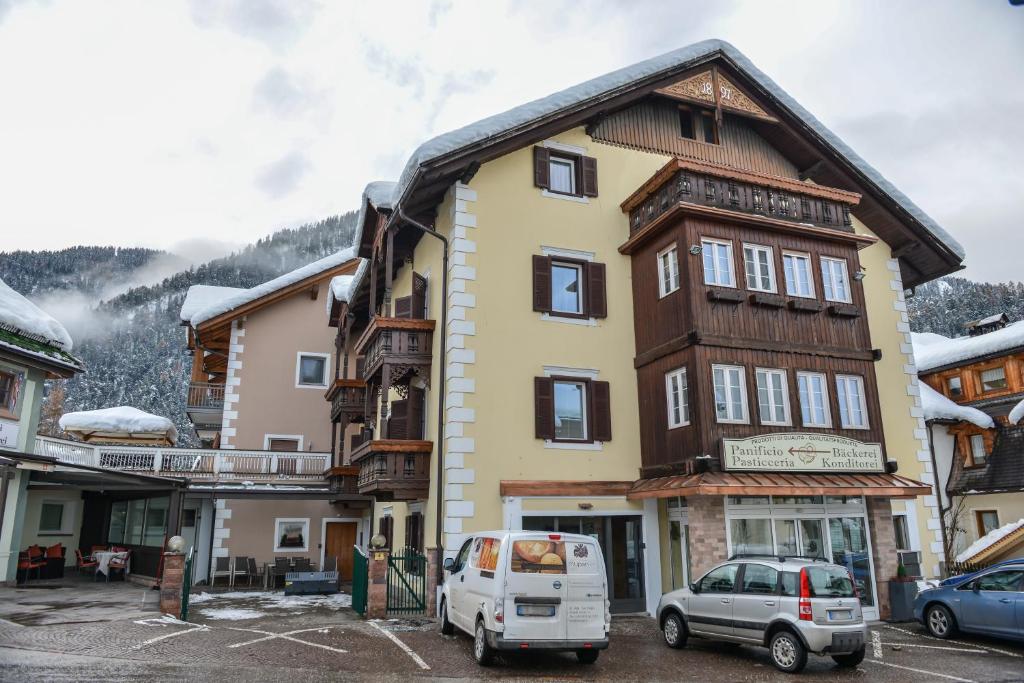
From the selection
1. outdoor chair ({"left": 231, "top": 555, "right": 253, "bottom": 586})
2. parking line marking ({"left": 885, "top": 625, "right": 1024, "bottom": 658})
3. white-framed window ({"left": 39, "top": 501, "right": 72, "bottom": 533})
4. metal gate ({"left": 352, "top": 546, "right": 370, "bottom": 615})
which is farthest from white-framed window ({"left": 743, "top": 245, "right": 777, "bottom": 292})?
white-framed window ({"left": 39, "top": 501, "right": 72, "bottom": 533})

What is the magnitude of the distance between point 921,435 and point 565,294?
10.5 meters

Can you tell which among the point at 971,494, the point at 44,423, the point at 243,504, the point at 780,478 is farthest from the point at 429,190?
the point at 44,423

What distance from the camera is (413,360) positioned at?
60.3 ft

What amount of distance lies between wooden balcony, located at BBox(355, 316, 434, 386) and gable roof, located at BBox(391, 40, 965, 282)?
9.84 feet

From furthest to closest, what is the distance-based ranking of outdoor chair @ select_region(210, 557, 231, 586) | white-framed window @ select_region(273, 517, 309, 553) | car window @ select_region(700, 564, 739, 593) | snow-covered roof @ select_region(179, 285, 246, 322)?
snow-covered roof @ select_region(179, 285, 246, 322)
white-framed window @ select_region(273, 517, 309, 553)
outdoor chair @ select_region(210, 557, 231, 586)
car window @ select_region(700, 564, 739, 593)

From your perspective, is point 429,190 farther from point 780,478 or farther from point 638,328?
point 780,478

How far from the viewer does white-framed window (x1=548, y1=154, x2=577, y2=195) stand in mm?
19328

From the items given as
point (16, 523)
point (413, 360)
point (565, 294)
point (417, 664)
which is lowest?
point (417, 664)

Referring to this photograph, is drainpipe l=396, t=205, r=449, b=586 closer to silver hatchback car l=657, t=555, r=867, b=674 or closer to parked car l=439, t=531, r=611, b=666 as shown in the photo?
parked car l=439, t=531, r=611, b=666

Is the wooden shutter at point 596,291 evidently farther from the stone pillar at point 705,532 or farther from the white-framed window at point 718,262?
the stone pillar at point 705,532

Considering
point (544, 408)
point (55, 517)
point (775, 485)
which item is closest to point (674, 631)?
point (775, 485)

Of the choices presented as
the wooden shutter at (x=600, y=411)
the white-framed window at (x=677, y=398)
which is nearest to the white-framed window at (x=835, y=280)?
the white-framed window at (x=677, y=398)

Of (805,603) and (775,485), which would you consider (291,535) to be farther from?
(805,603)

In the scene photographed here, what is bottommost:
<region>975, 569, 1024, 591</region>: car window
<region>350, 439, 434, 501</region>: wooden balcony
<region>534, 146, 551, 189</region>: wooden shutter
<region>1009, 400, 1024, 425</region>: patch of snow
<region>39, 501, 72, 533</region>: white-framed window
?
<region>975, 569, 1024, 591</region>: car window
